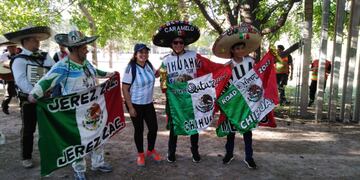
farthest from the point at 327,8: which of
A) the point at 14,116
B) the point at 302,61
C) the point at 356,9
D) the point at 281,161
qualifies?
the point at 14,116

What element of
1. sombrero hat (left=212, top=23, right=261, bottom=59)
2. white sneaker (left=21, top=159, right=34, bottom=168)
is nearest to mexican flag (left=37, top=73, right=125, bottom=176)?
white sneaker (left=21, top=159, right=34, bottom=168)

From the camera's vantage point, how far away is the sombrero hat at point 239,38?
4.90m

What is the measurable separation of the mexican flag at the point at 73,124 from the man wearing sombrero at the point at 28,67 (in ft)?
2.52

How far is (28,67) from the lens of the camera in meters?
4.78

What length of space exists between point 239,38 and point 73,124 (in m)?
2.64

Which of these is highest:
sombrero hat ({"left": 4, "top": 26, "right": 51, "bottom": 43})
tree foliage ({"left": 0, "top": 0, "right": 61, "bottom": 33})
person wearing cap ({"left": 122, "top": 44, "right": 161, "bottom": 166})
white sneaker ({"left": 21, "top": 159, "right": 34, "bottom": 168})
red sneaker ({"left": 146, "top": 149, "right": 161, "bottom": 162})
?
tree foliage ({"left": 0, "top": 0, "right": 61, "bottom": 33})

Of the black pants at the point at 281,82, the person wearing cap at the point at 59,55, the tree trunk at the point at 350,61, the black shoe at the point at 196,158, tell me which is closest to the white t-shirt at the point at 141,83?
the black shoe at the point at 196,158

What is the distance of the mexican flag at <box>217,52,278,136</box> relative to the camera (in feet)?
16.6

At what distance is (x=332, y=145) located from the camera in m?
6.46

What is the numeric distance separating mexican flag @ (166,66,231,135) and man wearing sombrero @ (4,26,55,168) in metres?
1.96

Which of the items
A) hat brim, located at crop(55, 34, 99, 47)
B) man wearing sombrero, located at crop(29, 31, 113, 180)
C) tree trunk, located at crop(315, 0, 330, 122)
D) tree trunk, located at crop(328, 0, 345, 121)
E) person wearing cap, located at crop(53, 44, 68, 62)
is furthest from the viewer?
tree trunk, located at crop(315, 0, 330, 122)

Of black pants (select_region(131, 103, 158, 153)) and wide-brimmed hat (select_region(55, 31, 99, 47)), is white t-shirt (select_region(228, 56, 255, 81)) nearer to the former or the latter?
black pants (select_region(131, 103, 158, 153))

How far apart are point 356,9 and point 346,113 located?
254 centimetres

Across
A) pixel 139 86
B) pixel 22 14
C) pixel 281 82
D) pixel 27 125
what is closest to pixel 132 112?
pixel 139 86
